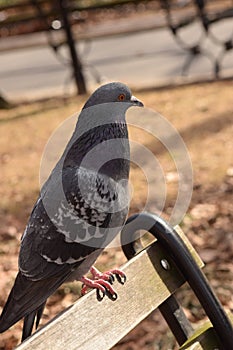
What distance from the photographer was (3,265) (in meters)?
5.06

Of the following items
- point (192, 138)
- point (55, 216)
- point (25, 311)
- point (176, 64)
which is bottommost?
point (176, 64)

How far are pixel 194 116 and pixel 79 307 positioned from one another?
6061 mm

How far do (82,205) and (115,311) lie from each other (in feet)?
1.98

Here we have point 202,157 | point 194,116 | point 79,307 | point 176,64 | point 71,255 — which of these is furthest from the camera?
point 176,64

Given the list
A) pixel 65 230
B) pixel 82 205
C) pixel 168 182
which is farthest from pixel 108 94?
pixel 168 182

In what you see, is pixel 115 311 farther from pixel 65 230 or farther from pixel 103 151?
pixel 103 151

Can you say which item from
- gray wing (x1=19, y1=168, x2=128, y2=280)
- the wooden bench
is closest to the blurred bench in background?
gray wing (x1=19, y1=168, x2=128, y2=280)

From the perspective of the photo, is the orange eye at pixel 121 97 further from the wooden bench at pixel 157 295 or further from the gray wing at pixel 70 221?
the wooden bench at pixel 157 295

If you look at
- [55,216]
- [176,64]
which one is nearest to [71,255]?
[55,216]

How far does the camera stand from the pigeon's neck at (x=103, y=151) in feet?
9.07

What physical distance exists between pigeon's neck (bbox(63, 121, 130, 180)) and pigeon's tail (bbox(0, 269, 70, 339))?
431 millimetres

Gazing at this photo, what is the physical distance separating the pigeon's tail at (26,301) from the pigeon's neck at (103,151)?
1.41ft

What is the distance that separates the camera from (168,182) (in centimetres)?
622

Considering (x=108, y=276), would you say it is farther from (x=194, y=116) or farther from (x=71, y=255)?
(x=194, y=116)
